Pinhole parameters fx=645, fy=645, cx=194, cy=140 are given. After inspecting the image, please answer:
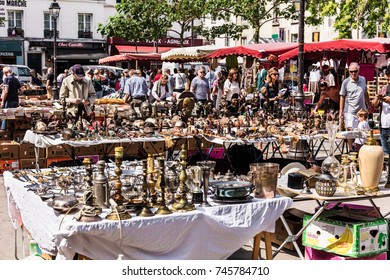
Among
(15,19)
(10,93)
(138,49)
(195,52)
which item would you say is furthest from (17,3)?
(10,93)

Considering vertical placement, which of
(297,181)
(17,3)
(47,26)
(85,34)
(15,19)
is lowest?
(297,181)

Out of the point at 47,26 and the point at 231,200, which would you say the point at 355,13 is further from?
the point at 231,200

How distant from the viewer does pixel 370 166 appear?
5129 mm

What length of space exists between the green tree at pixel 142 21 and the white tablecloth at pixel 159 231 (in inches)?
1106

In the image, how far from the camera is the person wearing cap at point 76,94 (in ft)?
33.9

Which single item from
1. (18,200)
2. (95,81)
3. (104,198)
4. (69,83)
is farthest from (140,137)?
(95,81)

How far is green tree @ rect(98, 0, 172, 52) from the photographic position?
32.2 m

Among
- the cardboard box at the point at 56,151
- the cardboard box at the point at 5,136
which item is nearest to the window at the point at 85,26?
the cardboard box at the point at 5,136

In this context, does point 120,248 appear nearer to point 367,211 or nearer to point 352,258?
point 352,258

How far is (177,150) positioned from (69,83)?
212cm

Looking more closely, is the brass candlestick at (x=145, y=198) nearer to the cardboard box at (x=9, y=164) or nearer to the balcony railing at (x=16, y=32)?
the cardboard box at (x=9, y=164)

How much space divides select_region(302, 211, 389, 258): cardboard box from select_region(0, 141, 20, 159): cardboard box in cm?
607

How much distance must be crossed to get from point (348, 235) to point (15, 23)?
35.6 metres

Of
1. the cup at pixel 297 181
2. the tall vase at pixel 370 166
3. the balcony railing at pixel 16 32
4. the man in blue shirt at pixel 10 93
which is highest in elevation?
the balcony railing at pixel 16 32
